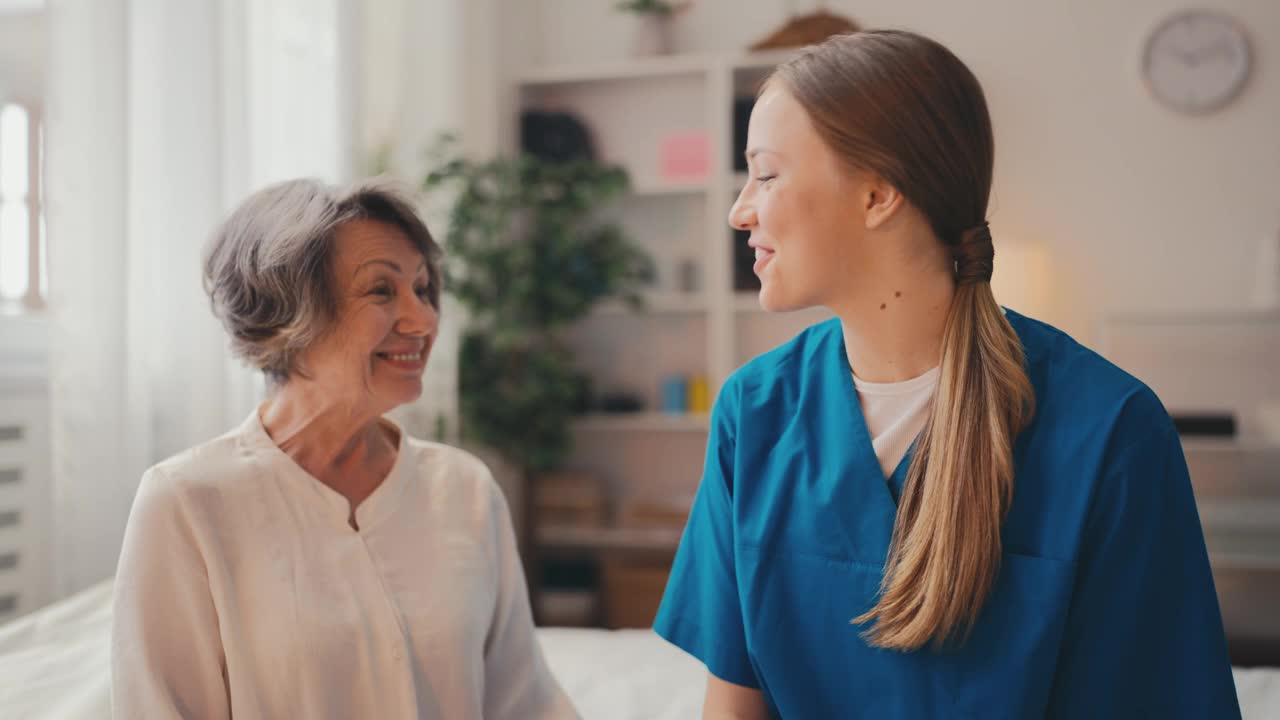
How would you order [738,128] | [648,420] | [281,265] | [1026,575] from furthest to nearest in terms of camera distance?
[648,420] < [738,128] < [281,265] < [1026,575]

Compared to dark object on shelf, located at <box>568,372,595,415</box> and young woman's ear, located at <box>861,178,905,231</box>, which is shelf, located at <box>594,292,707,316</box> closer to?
dark object on shelf, located at <box>568,372,595,415</box>

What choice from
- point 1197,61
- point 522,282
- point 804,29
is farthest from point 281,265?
point 1197,61

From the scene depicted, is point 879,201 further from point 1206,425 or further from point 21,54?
point 1206,425

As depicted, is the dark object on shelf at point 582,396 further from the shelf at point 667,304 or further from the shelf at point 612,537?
the shelf at point 612,537

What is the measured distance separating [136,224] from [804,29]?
2.46 m

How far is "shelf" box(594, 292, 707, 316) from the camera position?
367cm

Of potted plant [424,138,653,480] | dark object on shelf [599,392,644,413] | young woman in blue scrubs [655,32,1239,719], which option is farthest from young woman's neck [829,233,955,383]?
dark object on shelf [599,392,644,413]

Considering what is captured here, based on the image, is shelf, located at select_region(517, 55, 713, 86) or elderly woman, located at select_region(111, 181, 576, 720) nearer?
elderly woman, located at select_region(111, 181, 576, 720)

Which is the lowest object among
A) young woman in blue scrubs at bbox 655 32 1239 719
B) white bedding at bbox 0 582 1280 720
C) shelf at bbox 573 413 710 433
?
white bedding at bbox 0 582 1280 720

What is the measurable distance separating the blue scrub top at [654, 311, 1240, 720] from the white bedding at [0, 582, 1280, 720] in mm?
457

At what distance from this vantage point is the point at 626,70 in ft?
12.1

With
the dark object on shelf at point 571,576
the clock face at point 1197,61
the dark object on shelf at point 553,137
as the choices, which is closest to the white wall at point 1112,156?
the clock face at point 1197,61

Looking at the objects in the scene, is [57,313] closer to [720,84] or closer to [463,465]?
[463,465]

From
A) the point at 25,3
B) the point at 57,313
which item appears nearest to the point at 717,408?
the point at 57,313
